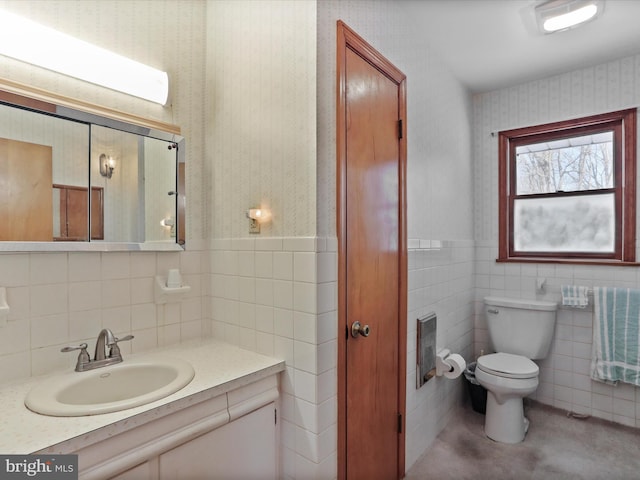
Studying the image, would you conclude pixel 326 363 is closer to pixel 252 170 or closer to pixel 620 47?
pixel 252 170

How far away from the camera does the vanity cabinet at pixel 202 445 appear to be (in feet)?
3.05

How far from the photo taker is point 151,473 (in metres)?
1.00

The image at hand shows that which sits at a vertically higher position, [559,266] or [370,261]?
[370,261]

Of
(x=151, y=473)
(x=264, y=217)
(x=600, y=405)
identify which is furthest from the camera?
(x=600, y=405)

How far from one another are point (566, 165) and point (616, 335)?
1.24 meters

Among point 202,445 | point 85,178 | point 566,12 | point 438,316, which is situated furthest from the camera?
point 438,316

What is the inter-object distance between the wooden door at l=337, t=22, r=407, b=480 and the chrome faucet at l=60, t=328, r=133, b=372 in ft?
2.87

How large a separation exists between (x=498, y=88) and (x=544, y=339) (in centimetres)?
196

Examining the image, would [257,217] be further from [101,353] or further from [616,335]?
[616,335]

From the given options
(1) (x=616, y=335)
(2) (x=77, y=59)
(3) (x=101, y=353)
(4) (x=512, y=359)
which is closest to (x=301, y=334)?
(3) (x=101, y=353)

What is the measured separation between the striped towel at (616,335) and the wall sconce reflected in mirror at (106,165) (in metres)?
2.93

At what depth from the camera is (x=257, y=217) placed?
1491mm

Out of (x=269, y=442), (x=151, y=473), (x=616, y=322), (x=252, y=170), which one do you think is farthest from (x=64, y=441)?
(x=616, y=322)

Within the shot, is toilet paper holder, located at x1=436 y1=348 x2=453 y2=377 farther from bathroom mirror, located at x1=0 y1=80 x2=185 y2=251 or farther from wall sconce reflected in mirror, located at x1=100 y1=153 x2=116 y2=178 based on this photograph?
wall sconce reflected in mirror, located at x1=100 y1=153 x2=116 y2=178
